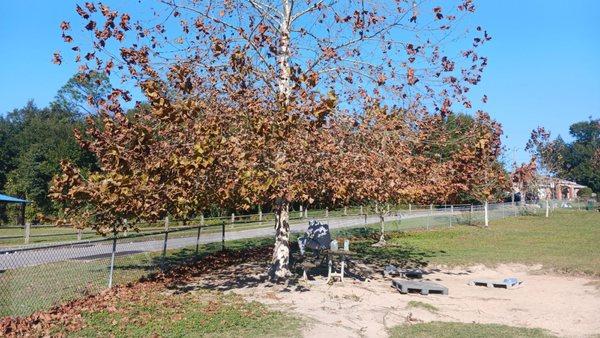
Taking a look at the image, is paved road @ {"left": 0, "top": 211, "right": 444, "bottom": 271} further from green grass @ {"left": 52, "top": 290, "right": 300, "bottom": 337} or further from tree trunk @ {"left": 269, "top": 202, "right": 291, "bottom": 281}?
tree trunk @ {"left": 269, "top": 202, "right": 291, "bottom": 281}

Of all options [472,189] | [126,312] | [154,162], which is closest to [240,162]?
[154,162]


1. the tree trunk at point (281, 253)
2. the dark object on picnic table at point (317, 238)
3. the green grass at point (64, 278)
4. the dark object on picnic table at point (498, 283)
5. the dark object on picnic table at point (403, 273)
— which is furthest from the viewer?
the dark object on picnic table at point (317, 238)

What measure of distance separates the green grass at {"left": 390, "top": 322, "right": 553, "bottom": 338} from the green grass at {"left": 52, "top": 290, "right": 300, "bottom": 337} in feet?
5.45

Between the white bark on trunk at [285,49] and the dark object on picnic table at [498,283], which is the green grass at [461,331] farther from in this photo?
the white bark on trunk at [285,49]

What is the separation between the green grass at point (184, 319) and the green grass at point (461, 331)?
166cm

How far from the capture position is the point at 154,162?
979 centimetres

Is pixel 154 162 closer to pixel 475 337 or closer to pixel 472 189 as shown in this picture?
pixel 475 337

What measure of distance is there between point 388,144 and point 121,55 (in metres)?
5.91

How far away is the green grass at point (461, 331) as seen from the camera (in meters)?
7.86

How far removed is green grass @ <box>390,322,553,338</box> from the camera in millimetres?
7863

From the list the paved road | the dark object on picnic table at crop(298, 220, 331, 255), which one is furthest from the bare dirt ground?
the paved road

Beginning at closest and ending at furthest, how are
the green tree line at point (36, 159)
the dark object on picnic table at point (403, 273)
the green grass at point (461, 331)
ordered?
the green grass at point (461, 331)
the dark object on picnic table at point (403, 273)
the green tree line at point (36, 159)

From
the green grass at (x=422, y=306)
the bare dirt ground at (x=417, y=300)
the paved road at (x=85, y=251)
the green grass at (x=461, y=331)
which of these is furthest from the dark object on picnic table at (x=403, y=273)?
the paved road at (x=85, y=251)

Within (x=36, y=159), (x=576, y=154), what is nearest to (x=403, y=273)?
(x=36, y=159)
